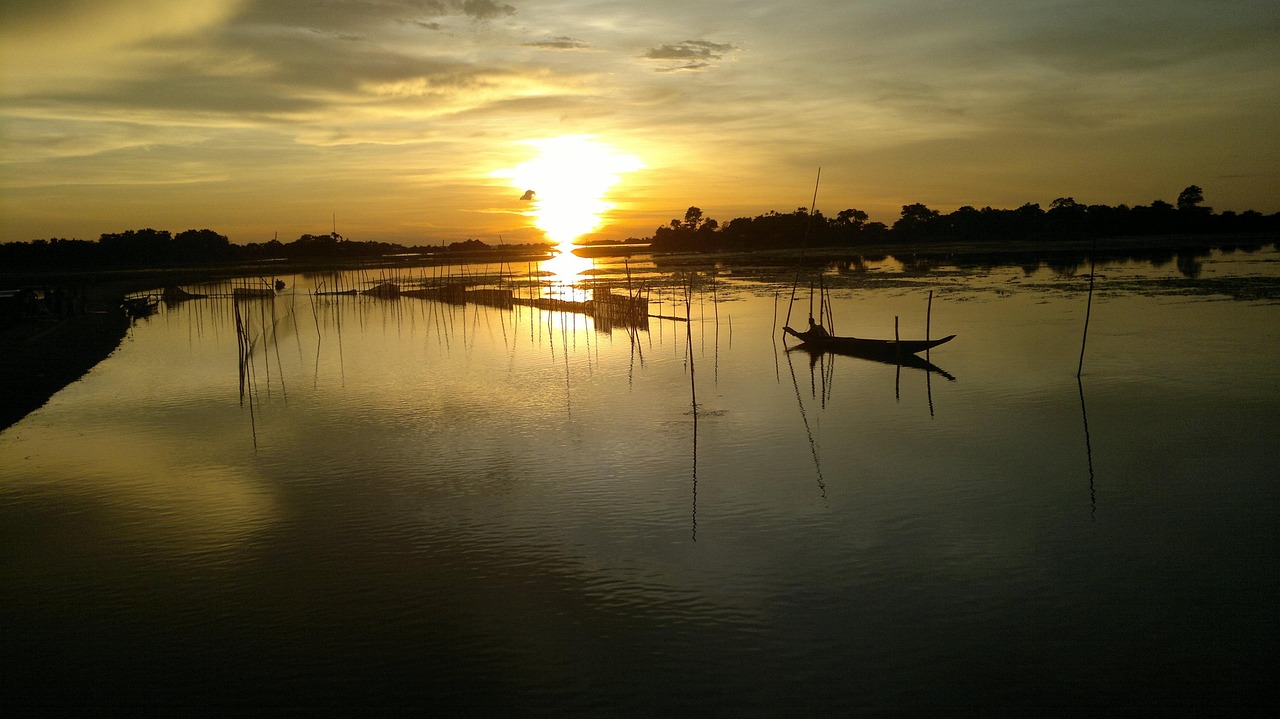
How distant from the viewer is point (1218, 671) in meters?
4.60

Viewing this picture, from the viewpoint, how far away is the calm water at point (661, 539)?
15.6 feet

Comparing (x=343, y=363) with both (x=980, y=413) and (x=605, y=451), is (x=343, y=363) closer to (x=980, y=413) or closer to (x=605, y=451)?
(x=605, y=451)

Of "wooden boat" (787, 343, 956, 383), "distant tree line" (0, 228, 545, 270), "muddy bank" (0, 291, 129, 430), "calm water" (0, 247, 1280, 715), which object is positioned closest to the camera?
"calm water" (0, 247, 1280, 715)

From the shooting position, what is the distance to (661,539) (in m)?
6.71

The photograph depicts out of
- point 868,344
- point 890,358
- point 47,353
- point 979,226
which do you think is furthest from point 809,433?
point 979,226

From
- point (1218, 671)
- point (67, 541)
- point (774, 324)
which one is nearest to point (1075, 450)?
point (1218, 671)

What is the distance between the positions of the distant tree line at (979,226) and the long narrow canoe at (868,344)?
126 feet

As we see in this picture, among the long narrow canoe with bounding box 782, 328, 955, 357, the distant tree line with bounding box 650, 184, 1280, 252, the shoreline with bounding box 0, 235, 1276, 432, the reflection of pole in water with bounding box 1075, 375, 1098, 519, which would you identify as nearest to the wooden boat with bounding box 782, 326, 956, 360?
the long narrow canoe with bounding box 782, 328, 955, 357

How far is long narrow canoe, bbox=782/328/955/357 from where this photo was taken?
14766mm

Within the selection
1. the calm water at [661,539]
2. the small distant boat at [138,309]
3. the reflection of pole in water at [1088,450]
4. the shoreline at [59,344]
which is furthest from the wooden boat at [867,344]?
the small distant boat at [138,309]

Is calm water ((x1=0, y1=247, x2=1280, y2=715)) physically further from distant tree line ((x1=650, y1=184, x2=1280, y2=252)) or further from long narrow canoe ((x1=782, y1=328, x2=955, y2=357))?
distant tree line ((x1=650, y1=184, x2=1280, y2=252))

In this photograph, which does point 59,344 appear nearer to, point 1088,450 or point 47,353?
point 47,353

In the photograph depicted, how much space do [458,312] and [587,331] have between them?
25.4 ft

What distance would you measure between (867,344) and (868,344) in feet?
0.09
